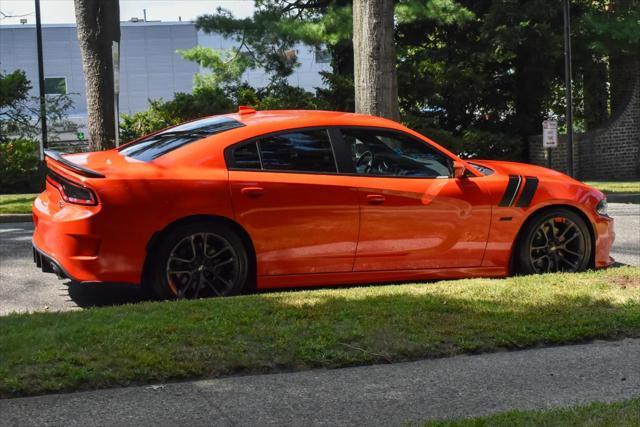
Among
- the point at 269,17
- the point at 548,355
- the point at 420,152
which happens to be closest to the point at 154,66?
the point at 269,17

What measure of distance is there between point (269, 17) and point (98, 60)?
24.0 ft

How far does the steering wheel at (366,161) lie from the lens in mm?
7281

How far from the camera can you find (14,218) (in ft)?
47.0

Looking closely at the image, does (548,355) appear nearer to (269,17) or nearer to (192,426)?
(192,426)

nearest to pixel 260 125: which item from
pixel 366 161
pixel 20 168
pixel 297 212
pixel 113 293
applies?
pixel 297 212

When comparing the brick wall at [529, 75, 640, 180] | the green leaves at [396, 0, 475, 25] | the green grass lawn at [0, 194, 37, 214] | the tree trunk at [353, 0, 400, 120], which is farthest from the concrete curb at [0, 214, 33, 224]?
the brick wall at [529, 75, 640, 180]

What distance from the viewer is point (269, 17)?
23641mm

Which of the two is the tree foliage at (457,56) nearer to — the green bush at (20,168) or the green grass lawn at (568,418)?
the green bush at (20,168)

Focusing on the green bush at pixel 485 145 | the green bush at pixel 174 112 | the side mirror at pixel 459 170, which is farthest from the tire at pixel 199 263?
the green bush at pixel 485 145

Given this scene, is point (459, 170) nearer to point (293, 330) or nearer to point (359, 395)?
point (293, 330)

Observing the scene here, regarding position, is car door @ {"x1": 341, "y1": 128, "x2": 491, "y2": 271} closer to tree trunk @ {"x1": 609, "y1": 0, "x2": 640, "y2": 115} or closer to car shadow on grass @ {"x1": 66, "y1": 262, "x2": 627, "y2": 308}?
car shadow on grass @ {"x1": 66, "y1": 262, "x2": 627, "y2": 308}

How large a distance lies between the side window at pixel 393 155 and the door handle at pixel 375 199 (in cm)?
24

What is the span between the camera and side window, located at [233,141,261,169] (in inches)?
273

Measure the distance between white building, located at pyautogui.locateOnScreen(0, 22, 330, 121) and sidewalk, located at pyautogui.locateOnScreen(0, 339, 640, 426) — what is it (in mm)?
37969
